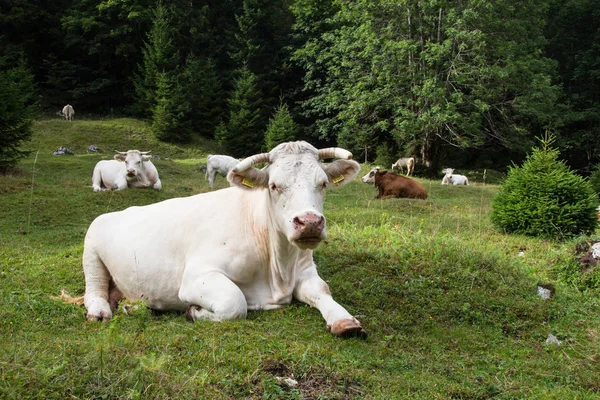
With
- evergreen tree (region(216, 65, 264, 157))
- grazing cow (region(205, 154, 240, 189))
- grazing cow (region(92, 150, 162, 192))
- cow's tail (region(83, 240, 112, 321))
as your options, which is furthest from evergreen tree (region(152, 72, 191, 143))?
cow's tail (region(83, 240, 112, 321))

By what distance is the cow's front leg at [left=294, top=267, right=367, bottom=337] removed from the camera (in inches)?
171

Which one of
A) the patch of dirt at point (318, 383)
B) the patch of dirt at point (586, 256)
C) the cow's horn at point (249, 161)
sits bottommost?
the patch of dirt at point (586, 256)

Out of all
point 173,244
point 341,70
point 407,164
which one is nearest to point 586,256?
point 173,244

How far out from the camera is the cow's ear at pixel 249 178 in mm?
4871

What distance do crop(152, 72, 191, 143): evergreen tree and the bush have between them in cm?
2794

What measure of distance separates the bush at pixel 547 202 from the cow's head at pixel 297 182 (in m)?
6.31

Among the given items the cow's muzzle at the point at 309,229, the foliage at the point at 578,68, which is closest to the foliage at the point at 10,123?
the cow's muzzle at the point at 309,229

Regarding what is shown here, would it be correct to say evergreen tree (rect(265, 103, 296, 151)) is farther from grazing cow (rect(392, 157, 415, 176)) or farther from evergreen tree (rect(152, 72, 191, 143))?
grazing cow (rect(392, 157, 415, 176))

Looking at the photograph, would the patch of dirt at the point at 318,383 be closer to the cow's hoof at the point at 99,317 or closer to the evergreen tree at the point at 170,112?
the cow's hoof at the point at 99,317

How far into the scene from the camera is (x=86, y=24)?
41656mm

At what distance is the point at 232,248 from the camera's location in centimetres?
503

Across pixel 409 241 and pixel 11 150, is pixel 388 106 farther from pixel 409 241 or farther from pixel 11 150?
pixel 409 241

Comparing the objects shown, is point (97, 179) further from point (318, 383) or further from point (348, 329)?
point (318, 383)

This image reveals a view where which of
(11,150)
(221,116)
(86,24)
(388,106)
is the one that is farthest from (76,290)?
(86,24)
